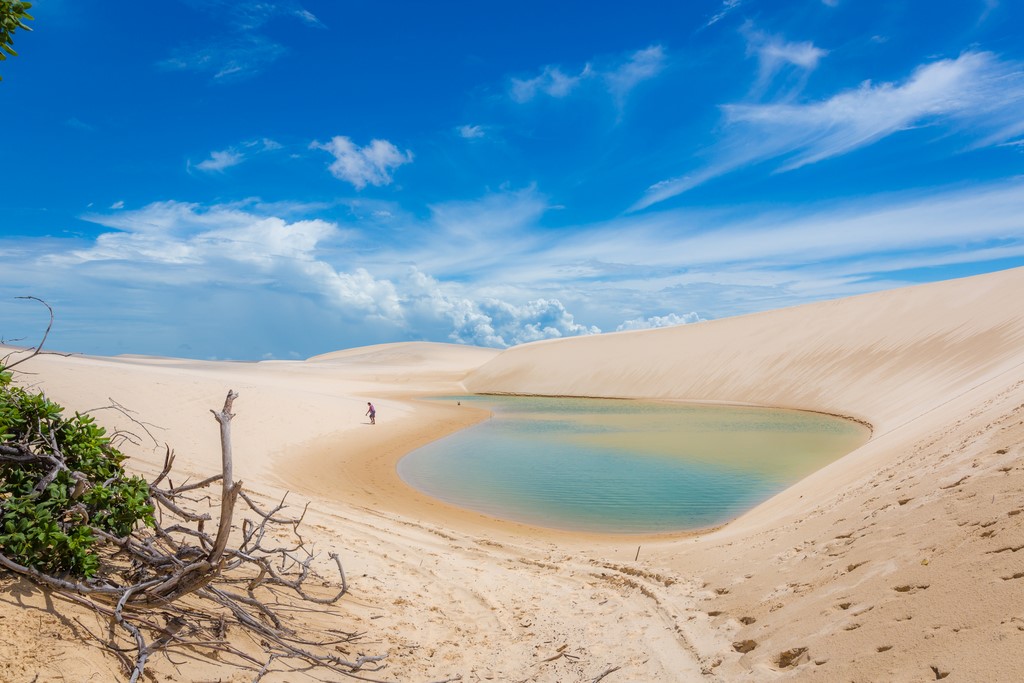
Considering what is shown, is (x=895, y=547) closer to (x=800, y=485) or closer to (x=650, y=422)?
(x=800, y=485)

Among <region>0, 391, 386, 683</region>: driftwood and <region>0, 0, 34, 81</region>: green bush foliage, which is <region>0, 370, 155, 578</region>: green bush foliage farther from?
<region>0, 0, 34, 81</region>: green bush foliage

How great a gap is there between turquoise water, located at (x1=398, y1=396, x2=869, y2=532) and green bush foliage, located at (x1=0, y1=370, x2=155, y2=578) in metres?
7.61

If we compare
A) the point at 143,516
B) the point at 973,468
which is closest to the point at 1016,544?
the point at 973,468

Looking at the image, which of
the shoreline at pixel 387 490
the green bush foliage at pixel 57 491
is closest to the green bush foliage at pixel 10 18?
the green bush foliage at pixel 57 491

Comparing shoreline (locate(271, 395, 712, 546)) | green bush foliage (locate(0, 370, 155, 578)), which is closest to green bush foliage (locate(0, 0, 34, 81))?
green bush foliage (locate(0, 370, 155, 578))

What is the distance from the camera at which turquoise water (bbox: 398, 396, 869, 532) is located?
36.5 ft

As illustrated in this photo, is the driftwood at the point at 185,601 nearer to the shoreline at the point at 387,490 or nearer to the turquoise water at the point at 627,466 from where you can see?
the shoreline at the point at 387,490

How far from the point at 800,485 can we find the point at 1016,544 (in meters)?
6.66

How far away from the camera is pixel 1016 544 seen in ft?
12.6

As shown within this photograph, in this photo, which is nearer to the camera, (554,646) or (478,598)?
(554,646)

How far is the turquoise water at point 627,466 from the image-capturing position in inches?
438

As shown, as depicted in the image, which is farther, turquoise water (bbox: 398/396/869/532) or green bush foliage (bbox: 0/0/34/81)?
turquoise water (bbox: 398/396/869/532)

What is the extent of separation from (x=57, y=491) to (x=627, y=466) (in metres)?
13.2

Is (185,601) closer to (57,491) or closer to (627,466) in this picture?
(57,491)
